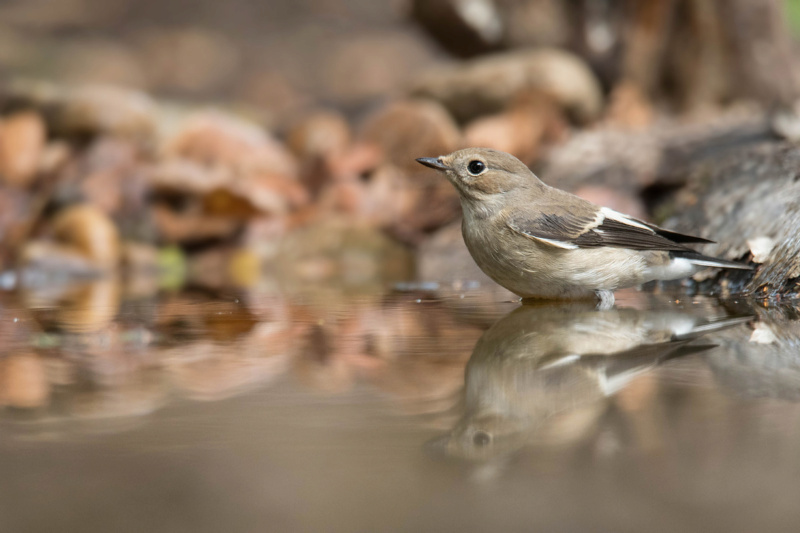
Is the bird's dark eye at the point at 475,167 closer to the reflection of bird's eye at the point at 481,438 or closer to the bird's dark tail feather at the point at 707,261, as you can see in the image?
the bird's dark tail feather at the point at 707,261

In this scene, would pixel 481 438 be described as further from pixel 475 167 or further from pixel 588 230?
pixel 475 167

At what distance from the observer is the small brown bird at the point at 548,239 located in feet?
8.78

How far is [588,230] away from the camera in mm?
2740

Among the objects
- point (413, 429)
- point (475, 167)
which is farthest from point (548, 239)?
point (413, 429)

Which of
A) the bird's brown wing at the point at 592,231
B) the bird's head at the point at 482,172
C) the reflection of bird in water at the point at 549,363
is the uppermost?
the bird's head at the point at 482,172

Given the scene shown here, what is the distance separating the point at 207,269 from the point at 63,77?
4.95 meters

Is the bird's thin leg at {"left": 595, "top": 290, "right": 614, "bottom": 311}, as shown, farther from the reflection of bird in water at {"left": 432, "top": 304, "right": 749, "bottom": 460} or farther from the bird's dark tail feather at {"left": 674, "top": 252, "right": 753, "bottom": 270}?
the bird's dark tail feather at {"left": 674, "top": 252, "right": 753, "bottom": 270}

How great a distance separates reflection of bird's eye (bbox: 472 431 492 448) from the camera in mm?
1000

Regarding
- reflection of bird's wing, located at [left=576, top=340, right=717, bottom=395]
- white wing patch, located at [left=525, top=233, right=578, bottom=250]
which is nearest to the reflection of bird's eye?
reflection of bird's wing, located at [left=576, top=340, right=717, bottom=395]

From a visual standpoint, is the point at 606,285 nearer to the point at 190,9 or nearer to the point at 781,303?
the point at 781,303

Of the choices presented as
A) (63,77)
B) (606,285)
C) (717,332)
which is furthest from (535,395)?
(63,77)

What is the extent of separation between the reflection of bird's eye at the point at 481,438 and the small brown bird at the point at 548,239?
167 cm

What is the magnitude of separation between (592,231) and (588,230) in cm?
2

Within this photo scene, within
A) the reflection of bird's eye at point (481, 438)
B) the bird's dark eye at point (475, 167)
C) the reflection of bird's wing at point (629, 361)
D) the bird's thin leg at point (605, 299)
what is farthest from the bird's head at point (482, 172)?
the reflection of bird's eye at point (481, 438)
